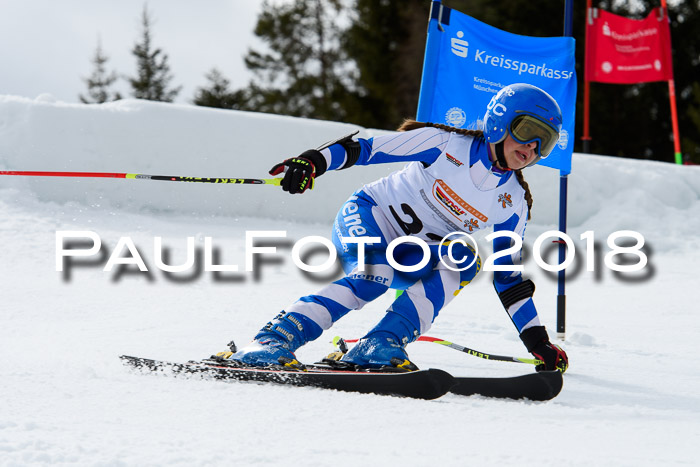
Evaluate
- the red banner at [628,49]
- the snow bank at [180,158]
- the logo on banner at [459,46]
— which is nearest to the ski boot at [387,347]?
the logo on banner at [459,46]

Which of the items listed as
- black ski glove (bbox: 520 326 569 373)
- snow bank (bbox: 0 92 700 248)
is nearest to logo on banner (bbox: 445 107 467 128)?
black ski glove (bbox: 520 326 569 373)

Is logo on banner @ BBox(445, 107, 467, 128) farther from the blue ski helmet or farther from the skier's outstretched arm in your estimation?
the blue ski helmet

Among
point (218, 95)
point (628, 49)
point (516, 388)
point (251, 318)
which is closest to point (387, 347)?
point (516, 388)

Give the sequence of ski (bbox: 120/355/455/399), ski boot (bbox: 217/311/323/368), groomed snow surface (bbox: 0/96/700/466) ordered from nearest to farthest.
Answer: groomed snow surface (bbox: 0/96/700/466), ski (bbox: 120/355/455/399), ski boot (bbox: 217/311/323/368)

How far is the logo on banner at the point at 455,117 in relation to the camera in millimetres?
4359

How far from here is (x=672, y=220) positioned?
8984 millimetres

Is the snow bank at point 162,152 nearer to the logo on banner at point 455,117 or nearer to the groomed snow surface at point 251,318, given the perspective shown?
the groomed snow surface at point 251,318

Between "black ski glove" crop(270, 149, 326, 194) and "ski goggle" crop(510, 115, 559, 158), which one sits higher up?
"ski goggle" crop(510, 115, 559, 158)

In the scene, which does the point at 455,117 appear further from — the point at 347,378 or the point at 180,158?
the point at 180,158

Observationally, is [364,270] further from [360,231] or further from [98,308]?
[98,308]

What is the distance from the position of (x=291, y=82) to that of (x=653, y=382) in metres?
22.1

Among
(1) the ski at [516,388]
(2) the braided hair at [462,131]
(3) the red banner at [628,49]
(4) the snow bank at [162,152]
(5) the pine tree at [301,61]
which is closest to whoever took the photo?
(1) the ski at [516,388]

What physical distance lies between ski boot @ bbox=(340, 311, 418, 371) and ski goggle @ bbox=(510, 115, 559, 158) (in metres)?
0.89

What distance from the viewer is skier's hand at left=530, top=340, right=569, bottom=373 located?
3102 millimetres
